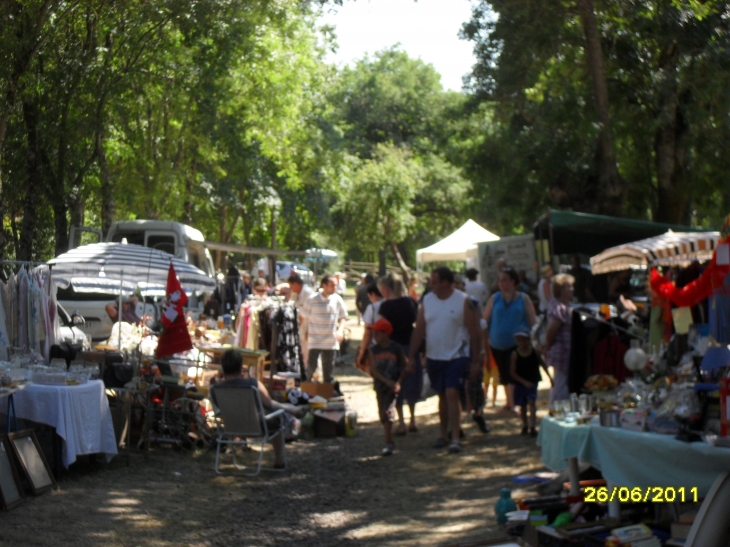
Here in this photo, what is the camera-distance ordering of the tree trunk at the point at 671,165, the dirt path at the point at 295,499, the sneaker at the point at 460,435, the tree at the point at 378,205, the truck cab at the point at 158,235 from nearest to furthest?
the dirt path at the point at 295,499
the sneaker at the point at 460,435
the tree trunk at the point at 671,165
the truck cab at the point at 158,235
the tree at the point at 378,205

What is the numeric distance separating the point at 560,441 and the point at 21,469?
426cm

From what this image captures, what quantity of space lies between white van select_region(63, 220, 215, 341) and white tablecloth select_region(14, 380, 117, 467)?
25.8 feet

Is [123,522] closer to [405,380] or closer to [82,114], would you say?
[405,380]

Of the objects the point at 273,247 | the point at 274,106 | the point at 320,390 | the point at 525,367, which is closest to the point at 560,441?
the point at 525,367

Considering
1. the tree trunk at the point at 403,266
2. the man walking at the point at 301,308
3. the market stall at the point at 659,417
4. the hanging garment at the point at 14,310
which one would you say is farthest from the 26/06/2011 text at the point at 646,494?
the tree trunk at the point at 403,266

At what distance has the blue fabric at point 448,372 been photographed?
892cm

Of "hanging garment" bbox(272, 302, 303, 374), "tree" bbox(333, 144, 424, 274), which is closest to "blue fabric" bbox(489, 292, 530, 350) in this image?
"hanging garment" bbox(272, 302, 303, 374)

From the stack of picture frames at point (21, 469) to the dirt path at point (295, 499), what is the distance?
109 mm

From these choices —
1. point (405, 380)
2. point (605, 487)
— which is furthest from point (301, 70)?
point (605, 487)

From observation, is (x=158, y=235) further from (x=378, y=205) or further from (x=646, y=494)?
(x=378, y=205)

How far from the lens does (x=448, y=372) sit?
895cm

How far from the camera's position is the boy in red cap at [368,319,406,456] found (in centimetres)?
928

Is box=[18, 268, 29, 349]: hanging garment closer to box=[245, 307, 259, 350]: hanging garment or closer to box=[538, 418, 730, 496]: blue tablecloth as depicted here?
box=[245, 307, 259, 350]: hanging garment

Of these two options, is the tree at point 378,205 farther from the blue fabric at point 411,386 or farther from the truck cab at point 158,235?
the blue fabric at point 411,386
